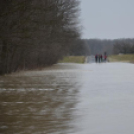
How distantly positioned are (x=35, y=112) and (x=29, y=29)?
42.6 ft

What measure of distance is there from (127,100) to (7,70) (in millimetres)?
16971

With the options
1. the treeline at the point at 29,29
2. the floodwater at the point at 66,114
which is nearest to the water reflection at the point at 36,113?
the floodwater at the point at 66,114

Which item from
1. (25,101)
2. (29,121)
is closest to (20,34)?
(25,101)

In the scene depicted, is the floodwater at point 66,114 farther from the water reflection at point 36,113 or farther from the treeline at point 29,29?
the treeline at point 29,29

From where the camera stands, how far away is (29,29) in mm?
21641

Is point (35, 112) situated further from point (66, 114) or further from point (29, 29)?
point (29, 29)

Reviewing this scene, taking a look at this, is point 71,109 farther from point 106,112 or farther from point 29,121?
point 29,121

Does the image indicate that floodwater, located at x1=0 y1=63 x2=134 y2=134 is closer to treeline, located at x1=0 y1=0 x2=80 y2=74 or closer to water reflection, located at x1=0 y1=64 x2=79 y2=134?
water reflection, located at x1=0 y1=64 x2=79 y2=134

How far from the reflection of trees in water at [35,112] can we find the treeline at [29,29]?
20.9 feet

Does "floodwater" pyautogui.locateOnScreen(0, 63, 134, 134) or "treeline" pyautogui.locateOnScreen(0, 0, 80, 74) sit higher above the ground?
"treeline" pyautogui.locateOnScreen(0, 0, 80, 74)

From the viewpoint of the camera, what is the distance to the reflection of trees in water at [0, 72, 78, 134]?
7246 mm

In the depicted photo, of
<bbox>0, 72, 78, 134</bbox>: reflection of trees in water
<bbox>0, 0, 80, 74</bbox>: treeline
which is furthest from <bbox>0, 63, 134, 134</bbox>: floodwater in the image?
<bbox>0, 0, 80, 74</bbox>: treeline

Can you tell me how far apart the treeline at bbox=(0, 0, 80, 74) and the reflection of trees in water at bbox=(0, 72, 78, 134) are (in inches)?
251

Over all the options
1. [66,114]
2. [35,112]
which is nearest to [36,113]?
[35,112]
